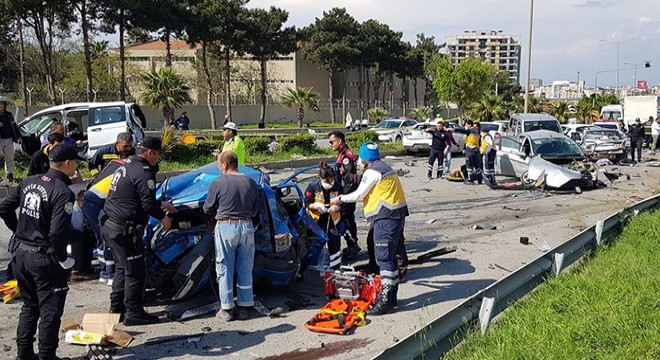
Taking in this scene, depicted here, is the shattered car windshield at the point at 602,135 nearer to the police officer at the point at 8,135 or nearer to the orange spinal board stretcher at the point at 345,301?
the orange spinal board stretcher at the point at 345,301

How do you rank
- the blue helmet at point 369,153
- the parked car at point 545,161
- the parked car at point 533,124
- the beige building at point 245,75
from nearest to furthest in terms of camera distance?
the blue helmet at point 369,153, the parked car at point 545,161, the parked car at point 533,124, the beige building at point 245,75

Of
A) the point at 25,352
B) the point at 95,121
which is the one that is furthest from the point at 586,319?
the point at 95,121

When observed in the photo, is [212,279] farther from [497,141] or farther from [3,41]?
[3,41]

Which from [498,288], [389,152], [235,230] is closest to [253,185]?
[235,230]

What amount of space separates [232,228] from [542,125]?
1851cm

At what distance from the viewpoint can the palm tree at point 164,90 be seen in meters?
37.8

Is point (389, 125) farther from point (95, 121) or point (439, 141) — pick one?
point (95, 121)

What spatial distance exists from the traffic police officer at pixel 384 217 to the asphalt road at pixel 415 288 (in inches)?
10.7

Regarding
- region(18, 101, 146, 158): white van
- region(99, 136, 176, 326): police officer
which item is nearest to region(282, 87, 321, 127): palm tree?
region(18, 101, 146, 158): white van

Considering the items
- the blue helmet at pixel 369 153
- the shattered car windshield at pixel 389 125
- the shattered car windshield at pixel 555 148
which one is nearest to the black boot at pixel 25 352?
the blue helmet at pixel 369 153

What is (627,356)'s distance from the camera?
467 cm

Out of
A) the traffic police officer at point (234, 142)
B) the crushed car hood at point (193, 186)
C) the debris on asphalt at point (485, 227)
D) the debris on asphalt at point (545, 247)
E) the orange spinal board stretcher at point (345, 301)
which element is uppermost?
the traffic police officer at point (234, 142)

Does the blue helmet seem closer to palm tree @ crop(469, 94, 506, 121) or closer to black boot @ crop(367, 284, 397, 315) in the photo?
black boot @ crop(367, 284, 397, 315)

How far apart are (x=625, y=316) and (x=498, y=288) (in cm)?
132
